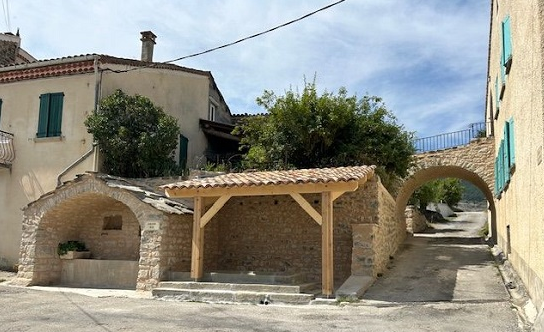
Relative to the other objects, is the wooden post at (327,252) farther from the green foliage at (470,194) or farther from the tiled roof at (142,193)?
the green foliage at (470,194)

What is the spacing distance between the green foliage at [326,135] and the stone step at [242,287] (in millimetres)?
5004

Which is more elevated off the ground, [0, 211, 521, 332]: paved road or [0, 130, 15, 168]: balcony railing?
[0, 130, 15, 168]: balcony railing

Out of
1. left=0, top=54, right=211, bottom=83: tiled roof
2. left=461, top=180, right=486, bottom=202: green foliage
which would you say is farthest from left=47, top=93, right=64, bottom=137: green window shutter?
left=461, top=180, right=486, bottom=202: green foliage

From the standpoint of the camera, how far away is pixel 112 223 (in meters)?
13.8

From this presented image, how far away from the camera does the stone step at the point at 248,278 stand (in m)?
9.79

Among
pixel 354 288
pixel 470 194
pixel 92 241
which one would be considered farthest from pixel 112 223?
pixel 470 194

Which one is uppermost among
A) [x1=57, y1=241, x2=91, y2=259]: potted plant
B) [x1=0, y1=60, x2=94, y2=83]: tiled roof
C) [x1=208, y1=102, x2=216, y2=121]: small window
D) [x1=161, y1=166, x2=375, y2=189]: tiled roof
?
[x1=0, y1=60, x2=94, y2=83]: tiled roof

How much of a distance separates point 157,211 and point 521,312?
7568 millimetres

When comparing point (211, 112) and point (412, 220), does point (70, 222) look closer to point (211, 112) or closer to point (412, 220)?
point (211, 112)

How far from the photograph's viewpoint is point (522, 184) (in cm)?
762

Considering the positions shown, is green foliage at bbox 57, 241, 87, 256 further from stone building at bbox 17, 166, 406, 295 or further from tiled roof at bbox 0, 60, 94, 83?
tiled roof at bbox 0, 60, 94, 83

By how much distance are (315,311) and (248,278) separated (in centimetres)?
237

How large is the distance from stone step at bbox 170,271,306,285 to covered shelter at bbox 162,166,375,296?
0.31 meters

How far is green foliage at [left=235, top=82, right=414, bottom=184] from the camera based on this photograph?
46.5ft
